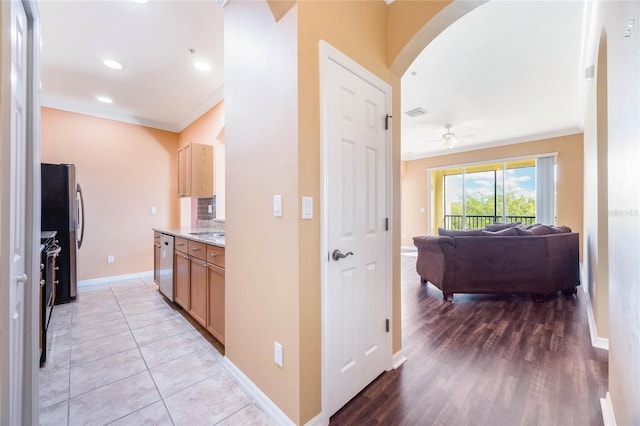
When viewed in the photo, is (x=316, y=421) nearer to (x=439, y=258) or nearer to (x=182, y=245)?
(x=182, y=245)

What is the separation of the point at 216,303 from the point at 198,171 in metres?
2.40

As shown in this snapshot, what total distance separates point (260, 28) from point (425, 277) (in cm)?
365

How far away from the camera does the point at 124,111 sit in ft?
14.5

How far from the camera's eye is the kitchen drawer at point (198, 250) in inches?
96.5

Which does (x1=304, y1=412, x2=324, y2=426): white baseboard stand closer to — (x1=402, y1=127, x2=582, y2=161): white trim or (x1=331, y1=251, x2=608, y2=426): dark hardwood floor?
(x1=331, y1=251, x2=608, y2=426): dark hardwood floor

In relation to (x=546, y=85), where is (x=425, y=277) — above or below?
below

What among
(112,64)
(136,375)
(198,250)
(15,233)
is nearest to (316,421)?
(136,375)

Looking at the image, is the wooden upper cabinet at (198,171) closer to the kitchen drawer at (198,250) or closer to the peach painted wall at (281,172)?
the kitchen drawer at (198,250)

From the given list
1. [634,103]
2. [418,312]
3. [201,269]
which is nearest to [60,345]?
[201,269]

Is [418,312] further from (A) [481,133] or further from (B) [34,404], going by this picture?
(A) [481,133]

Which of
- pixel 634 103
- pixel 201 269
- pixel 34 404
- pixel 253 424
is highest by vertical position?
pixel 634 103

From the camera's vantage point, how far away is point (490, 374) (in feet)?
6.23

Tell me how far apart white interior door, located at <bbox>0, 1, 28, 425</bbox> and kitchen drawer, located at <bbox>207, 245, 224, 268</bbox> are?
3.54 ft

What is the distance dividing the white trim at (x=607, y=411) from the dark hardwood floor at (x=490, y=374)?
1.2 inches
